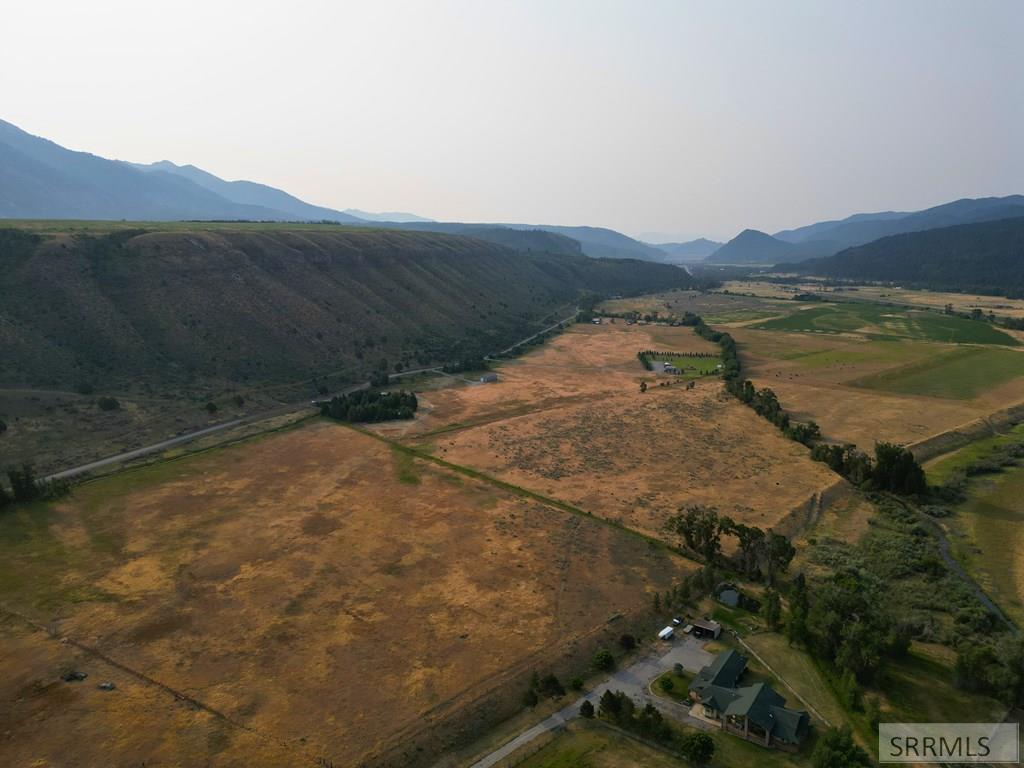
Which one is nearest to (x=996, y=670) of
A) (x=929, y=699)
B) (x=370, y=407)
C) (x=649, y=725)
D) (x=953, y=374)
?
(x=929, y=699)

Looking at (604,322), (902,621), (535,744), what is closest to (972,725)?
(902,621)

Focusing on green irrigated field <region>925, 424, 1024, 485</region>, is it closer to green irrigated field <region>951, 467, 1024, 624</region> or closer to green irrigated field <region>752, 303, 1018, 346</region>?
green irrigated field <region>951, 467, 1024, 624</region>

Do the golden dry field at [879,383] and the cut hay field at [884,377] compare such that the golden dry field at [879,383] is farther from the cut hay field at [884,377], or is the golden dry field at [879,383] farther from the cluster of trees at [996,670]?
the cluster of trees at [996,670]

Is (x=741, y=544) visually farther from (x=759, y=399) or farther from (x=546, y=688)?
(x=759, y=399)

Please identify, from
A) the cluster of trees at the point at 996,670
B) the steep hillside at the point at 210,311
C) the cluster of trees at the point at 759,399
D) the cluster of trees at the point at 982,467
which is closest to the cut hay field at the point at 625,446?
the cluster of trees at the point at 759,399

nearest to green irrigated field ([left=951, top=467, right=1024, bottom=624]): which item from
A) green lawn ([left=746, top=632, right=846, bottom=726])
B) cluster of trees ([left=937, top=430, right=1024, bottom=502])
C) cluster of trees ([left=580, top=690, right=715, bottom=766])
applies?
cluster of trees ([left=937, top=430, right=1024, bottom=502])
